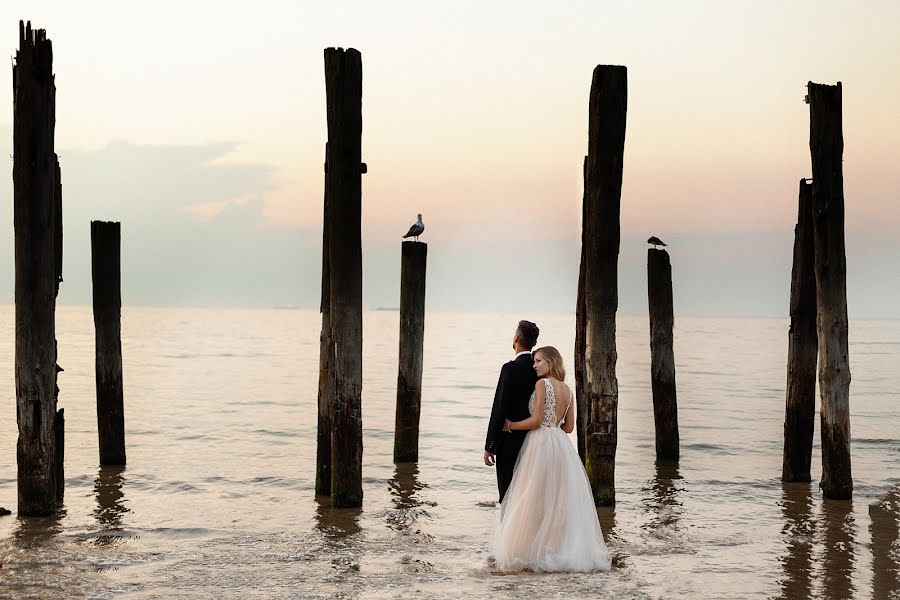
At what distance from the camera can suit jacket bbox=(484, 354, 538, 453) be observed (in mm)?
7816

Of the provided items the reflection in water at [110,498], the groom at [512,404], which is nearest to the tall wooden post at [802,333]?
the groom at [512,404]

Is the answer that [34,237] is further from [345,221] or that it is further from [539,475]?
[539,475]

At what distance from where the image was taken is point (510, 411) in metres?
7.86

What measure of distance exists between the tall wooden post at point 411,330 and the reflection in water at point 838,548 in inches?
193

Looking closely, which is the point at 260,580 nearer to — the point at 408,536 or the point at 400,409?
the point at 408,536

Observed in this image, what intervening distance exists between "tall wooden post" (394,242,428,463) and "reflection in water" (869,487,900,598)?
532cm

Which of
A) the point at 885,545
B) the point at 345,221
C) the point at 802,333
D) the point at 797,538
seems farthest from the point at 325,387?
the point at 885,545

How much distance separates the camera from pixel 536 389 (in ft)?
25.4

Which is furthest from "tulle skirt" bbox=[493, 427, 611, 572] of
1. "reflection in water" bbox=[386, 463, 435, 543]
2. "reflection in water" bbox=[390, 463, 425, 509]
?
"reflection in water" bbox=[390, 463, 425, 509]

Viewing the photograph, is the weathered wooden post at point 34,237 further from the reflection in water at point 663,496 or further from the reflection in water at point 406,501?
the reflection in water at point 663,496

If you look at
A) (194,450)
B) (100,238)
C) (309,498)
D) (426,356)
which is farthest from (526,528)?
(426,356)

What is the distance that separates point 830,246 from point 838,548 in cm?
298

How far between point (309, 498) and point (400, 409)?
203 centimetres

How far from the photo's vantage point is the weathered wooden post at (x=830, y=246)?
32.0 feet
